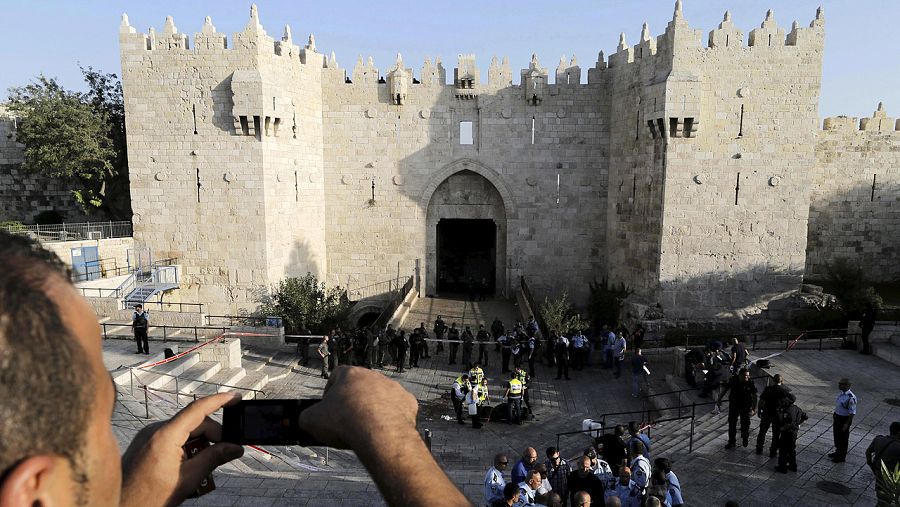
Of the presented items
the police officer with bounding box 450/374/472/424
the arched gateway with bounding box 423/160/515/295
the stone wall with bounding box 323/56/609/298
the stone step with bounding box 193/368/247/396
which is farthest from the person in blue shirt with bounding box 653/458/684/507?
the arched gateway with bounding box 423/160/515/295

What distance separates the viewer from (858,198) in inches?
832

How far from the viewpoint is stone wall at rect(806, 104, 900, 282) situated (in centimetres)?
2080

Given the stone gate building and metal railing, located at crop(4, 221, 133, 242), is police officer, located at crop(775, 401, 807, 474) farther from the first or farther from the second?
metal railing, located at crop(4, 221, 133, 242)

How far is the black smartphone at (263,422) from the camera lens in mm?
1497

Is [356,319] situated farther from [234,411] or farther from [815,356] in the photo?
[234,411]

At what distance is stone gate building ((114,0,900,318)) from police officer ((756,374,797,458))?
354 inches

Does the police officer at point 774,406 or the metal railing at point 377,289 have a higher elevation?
the police officer at point 774,406

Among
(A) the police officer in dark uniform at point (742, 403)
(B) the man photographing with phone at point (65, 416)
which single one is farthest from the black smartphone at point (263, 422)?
(A) the police officer in dark uniform at point (742, 403)

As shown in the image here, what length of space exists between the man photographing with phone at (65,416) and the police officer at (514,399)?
33.0 ft

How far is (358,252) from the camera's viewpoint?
837 inches

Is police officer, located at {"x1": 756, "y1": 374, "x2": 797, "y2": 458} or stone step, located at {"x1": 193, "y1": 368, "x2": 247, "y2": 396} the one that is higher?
police officer, located at {"x1": 756, "y1": 374, "x2": 797, "y2": 458}

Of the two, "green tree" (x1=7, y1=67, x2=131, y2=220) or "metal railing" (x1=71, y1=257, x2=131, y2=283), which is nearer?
"metal railing" (x1=71, y1=257, x2=131, y2=283)

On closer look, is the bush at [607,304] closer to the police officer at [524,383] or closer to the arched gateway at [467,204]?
the arched gateway at [467,204]

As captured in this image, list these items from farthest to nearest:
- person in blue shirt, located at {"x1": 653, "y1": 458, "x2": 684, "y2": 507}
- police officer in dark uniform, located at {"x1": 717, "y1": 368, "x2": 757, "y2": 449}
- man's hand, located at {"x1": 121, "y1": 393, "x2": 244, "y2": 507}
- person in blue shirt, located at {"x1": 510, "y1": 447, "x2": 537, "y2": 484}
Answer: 1. police officer in dark uniform, located at {"x1": 717, "y1": 368, "x2": 757, "y2": 449}
2. person in blue shirt, located at {"x1": 510, "y1": 447, "x2": 537, "y2": 484}
3. person in blue shirt, located at {"x1": 653, "y1": 458, "x2": 684, "y2": 507}
4. man's hand, located at {"x1": 121, "y1": 393, "x2": 244, "y2": 507}
